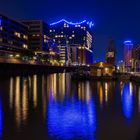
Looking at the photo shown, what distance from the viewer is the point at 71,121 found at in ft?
84.5

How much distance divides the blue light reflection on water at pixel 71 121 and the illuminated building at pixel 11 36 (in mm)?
123594

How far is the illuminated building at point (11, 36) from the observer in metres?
165

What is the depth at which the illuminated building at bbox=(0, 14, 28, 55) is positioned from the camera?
542 ft

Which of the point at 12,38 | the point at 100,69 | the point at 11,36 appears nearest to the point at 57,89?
the point at 100,69

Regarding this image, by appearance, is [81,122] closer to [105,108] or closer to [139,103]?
[105,108]

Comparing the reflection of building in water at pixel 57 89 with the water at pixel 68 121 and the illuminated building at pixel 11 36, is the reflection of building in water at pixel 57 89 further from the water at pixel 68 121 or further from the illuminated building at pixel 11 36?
the illuminated building at pixel 11 36

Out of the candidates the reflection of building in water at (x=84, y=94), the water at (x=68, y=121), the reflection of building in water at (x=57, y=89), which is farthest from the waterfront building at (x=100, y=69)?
the water at (x=68, y=121)

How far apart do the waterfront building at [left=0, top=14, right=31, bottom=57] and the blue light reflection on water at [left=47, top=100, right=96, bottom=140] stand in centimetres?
12269

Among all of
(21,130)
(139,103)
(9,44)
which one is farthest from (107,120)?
(9,44)

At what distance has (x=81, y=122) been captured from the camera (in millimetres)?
25375

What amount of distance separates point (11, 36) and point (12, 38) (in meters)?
1.68

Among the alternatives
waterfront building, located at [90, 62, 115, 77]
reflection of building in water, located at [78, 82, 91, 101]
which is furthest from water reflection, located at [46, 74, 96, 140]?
waterfront building, located at [90, 62, 115, 77]

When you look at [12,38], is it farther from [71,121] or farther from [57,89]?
[71,121]

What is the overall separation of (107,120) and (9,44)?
148 metres
